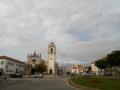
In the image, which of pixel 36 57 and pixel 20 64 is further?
pixel 20 64

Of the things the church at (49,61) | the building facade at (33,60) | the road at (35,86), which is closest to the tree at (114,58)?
the road at (35,86)

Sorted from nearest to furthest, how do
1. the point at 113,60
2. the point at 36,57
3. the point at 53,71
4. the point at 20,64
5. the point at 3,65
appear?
the point at 113,60 < the point at 3,65 < the point at 53,71 < the point at 36,57 < the point at 20,64

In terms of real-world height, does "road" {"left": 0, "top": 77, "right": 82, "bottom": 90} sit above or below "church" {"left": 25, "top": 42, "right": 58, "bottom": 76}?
below

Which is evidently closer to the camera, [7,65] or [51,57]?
[7,65]

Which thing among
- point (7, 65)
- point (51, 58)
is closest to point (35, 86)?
point (7, 65)

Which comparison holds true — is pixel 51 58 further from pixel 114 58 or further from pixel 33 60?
pixel 114 58

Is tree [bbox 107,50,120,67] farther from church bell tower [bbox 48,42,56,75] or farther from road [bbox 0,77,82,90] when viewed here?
church bell tower [bbox 48,42,56,75]

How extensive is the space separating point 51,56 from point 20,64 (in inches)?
1066

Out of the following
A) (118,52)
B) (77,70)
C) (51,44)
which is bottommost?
(77,70)

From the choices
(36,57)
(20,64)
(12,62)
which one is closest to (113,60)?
(36,57)

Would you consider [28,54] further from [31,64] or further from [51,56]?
[51,56]

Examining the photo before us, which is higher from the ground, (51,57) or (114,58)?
(51,57)

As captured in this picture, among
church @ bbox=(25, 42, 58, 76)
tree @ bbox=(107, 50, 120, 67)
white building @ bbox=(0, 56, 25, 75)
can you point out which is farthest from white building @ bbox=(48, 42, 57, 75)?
tree @ bbox=(107, 50, 120, 67)

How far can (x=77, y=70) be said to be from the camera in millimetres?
151750
